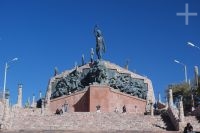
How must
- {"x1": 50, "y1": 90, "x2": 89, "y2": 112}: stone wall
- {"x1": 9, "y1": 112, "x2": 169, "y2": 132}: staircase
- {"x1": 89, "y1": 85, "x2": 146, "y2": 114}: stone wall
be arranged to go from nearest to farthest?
{"x1": 9, "y1": 112, "x2": 169, "y2": 132}: staircase < {"x1": 89, "y1": 85, "x2": 146, "y2": 114}: stone wall < {"x1": 50, "y1": 90, "x2": 89, "y2": 112}: stone wall

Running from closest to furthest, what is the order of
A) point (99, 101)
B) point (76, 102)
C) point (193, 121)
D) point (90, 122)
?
point (90, 122) < point (193, 121) < point (99, 101) < point (76, 102)

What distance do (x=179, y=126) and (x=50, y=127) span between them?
892 cm

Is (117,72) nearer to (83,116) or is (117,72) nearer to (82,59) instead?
(82,59)

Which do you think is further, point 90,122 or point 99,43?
point 99,43

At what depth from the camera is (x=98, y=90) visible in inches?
2154

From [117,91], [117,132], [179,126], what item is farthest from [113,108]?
[117,132]

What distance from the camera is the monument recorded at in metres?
54.6

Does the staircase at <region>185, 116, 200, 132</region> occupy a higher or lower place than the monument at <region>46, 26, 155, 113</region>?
lower

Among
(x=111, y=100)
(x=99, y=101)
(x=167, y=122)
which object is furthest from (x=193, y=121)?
(x=111, y=100)

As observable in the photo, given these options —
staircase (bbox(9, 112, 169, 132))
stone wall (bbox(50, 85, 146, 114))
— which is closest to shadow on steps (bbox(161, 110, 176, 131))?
staircase (bbox(9, 112, 169, 132))

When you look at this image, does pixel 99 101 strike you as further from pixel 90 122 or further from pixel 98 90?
pixel 90 122

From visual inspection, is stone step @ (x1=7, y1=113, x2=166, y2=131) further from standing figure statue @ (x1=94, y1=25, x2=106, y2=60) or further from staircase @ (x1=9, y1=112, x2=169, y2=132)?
standing figure statue @ (x1=94, y1=25, x2=106, y2=60)

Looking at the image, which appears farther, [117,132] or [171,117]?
[171,117]

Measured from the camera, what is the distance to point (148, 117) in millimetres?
37188
